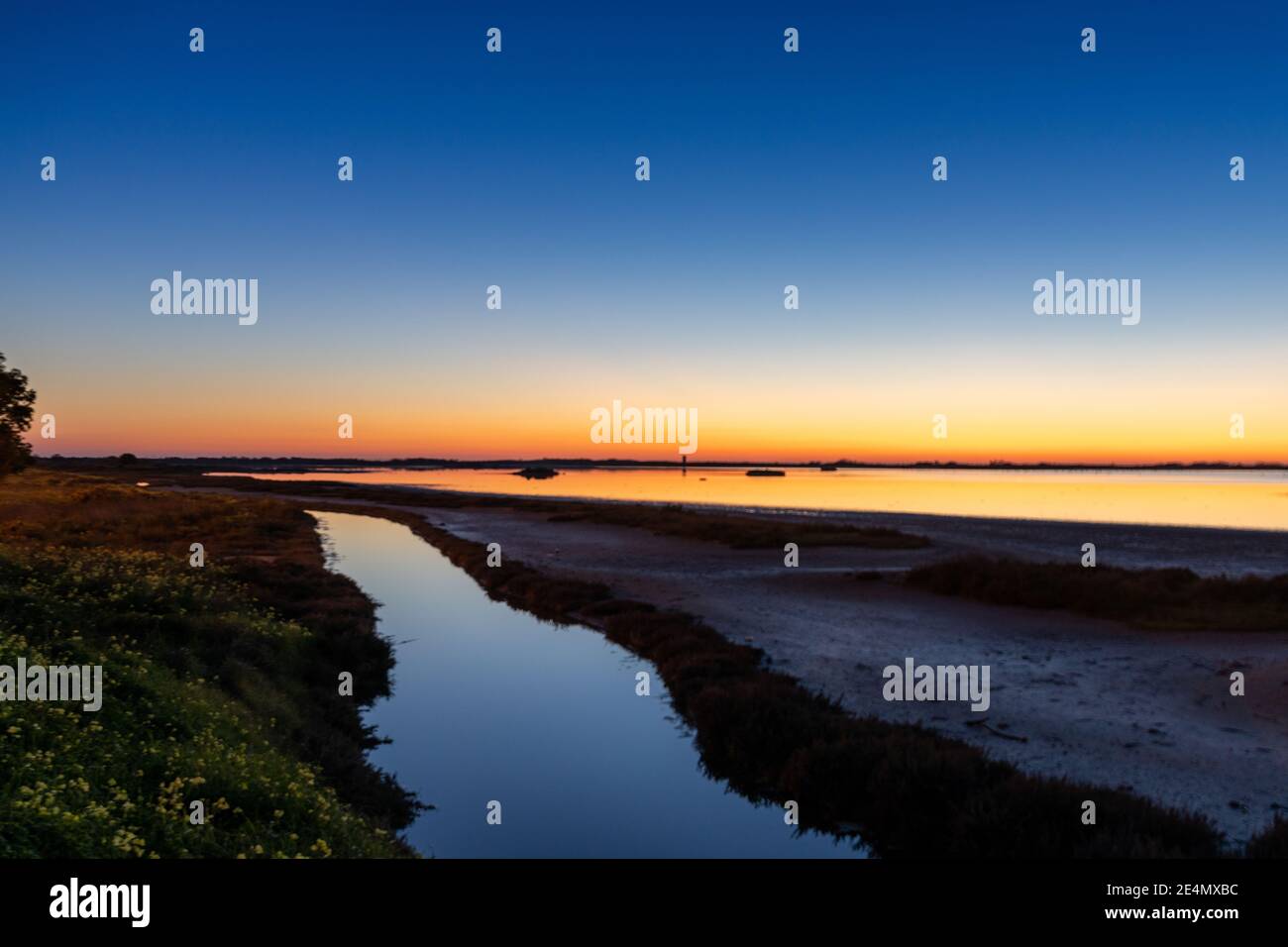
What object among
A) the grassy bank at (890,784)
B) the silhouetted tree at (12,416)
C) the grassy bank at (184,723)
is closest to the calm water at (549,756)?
the grassy bank at (890,784)

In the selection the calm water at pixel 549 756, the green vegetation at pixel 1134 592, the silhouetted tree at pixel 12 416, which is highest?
the silhouetted tree at pixel 12 416

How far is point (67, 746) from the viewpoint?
752 cm

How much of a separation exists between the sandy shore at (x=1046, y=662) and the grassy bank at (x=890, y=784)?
147 centimetres

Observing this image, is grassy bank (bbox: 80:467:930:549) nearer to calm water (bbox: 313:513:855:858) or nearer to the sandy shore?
the sandy shore

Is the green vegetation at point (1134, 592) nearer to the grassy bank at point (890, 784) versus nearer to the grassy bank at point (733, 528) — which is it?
the grassy bank at point (890, 784)

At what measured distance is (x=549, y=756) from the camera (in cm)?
1542

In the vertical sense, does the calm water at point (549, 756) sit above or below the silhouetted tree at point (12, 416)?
below

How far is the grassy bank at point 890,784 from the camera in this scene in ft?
31.4

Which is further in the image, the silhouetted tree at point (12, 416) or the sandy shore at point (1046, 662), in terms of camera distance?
the silhouetted tree at point (12, 416)

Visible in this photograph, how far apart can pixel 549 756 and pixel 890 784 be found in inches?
278

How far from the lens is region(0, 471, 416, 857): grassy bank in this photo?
6.75m

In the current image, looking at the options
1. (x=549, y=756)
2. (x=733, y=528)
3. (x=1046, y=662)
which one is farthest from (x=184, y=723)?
(x=733, y=528)

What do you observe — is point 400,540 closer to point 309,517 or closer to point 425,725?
point 309,517
